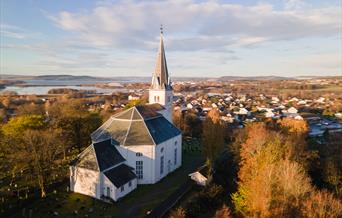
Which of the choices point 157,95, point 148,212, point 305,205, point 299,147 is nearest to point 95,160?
point 148,212

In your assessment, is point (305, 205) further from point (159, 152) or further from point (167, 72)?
point (167, 72)

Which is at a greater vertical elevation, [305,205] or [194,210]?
[305,205]

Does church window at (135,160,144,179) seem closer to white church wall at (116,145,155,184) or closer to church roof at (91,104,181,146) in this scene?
white church wall at (116,145,155,184)

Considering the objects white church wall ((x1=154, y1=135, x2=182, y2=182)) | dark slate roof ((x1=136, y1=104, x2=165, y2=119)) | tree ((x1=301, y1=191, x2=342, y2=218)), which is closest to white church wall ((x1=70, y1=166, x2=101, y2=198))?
white church wall ((x1=154, y1=135, x2=182, y2=182))

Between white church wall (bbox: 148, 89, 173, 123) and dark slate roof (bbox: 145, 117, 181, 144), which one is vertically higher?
white church wall (bbox: 148, 89, 173, 123)

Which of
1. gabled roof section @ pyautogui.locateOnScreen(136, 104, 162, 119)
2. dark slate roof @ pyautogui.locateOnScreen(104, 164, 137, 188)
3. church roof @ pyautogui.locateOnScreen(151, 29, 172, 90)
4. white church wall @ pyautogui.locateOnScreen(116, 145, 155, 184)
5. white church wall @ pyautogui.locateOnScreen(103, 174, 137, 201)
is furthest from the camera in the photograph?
church roof @ pyautogui.locateOnScreen(151, 29, 172, 90)
